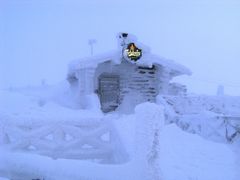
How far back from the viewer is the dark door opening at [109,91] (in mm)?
15341

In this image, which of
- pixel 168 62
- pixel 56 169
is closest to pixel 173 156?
pixel 56 169

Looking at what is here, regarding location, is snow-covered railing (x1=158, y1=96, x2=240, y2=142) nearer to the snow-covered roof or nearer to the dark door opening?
the snow-covered roof

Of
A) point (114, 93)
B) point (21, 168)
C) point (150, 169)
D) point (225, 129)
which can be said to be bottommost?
point (114, 93)

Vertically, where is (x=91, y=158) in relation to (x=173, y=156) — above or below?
below

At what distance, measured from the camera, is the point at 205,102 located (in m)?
11.8

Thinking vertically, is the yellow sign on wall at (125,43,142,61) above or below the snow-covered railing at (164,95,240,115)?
above

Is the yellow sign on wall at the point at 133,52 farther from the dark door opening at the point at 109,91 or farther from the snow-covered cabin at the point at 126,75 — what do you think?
the dark door opening at the point at 109,91

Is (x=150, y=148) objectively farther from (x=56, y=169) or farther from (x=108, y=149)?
(x=108, y=149)

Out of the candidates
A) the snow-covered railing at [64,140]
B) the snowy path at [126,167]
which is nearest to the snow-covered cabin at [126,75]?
the snow-covered railing at [64,140]

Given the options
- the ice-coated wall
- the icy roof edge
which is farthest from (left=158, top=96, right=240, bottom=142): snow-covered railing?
the ice-coated wall

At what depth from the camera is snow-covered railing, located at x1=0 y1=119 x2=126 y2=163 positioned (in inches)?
199

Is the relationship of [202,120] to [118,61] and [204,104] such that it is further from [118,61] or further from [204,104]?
[118,61]

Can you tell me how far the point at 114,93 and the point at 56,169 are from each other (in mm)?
11911

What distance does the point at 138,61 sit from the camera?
14.0 meters
